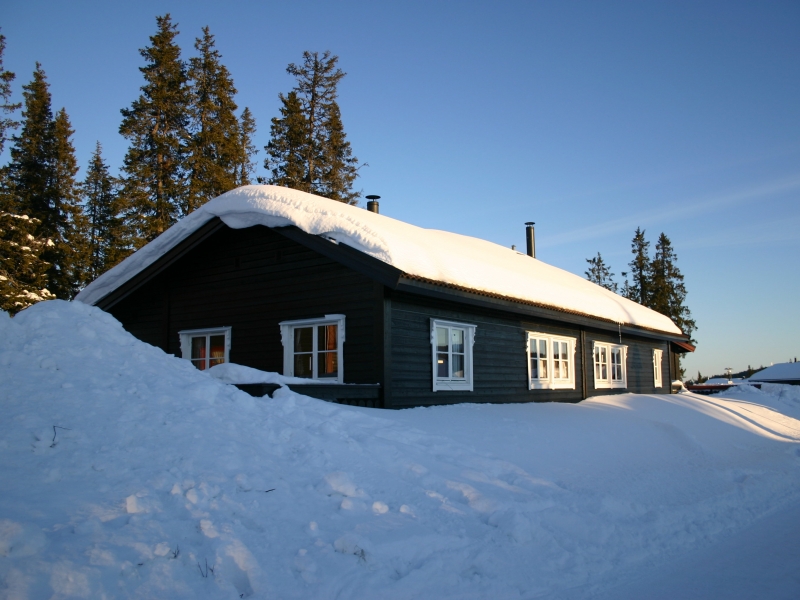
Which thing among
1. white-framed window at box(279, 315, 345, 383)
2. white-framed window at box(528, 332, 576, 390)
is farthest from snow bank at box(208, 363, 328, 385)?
white-framed window at box(528, 332, 576, 390)

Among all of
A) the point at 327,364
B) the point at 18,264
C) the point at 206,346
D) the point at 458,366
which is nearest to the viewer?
the point at 327,364

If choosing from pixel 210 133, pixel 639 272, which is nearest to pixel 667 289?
pixel 639 272

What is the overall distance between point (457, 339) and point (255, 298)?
470cm

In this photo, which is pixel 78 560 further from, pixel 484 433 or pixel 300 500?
pixel 484 433

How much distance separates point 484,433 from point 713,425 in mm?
8025

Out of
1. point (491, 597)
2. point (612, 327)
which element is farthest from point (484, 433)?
point (612, 327)

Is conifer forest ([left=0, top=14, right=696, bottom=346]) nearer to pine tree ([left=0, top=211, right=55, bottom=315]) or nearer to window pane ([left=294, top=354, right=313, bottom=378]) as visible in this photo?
pine tree ([left=0, top=211, right=55, bottom=315])

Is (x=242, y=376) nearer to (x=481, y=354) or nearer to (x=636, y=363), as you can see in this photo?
(x=481, y=354)

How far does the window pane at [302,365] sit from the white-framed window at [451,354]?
2.68m

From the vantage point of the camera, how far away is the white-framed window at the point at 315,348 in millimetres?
13000

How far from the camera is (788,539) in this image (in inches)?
267

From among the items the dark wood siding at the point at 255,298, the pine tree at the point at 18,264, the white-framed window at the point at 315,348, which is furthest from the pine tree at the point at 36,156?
the white-framed window at the point at 315,348

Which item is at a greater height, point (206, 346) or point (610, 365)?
point (206, 346)

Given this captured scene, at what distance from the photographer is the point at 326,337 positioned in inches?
532
